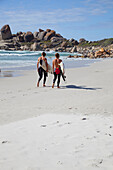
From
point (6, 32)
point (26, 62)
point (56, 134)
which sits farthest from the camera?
point (6, 32)

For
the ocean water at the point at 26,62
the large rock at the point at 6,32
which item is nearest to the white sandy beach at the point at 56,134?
the ocean water at the point at 26,62

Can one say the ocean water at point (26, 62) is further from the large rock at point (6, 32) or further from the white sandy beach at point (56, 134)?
the large rock at point (6, 32)

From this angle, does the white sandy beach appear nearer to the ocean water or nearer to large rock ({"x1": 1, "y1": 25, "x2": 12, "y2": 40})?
the ocean water

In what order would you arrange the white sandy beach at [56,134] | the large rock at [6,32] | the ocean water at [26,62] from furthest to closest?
the large rock at [6,32] → the ocean water at [26,62] → the white sandy beach at [56,134]

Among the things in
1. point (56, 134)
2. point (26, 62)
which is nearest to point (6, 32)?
point (26, 62)

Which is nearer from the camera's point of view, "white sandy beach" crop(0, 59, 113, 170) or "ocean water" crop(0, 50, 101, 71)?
"white sandy beach" crop(0, 59, 113, 170)

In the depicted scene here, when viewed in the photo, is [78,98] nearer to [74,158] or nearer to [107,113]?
[107,113]

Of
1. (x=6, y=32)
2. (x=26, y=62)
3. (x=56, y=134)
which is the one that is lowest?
(x=56, y=134)

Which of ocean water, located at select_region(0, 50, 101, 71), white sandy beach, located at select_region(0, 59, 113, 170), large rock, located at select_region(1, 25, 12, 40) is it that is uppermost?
large rock, located at select_region(1, 25, 12, 40)

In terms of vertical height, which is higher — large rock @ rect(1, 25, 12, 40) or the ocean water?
large rock @ rect(1, 25, 12, 40)

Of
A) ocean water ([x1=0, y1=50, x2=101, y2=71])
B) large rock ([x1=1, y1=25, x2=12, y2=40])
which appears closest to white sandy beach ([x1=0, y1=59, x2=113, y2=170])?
ocean water ([x1=0, y1=50, x2=101, y2=71])

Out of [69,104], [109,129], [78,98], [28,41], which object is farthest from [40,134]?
[28,41]

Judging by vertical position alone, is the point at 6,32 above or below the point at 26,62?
above

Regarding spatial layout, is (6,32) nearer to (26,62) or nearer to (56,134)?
(26,62)
